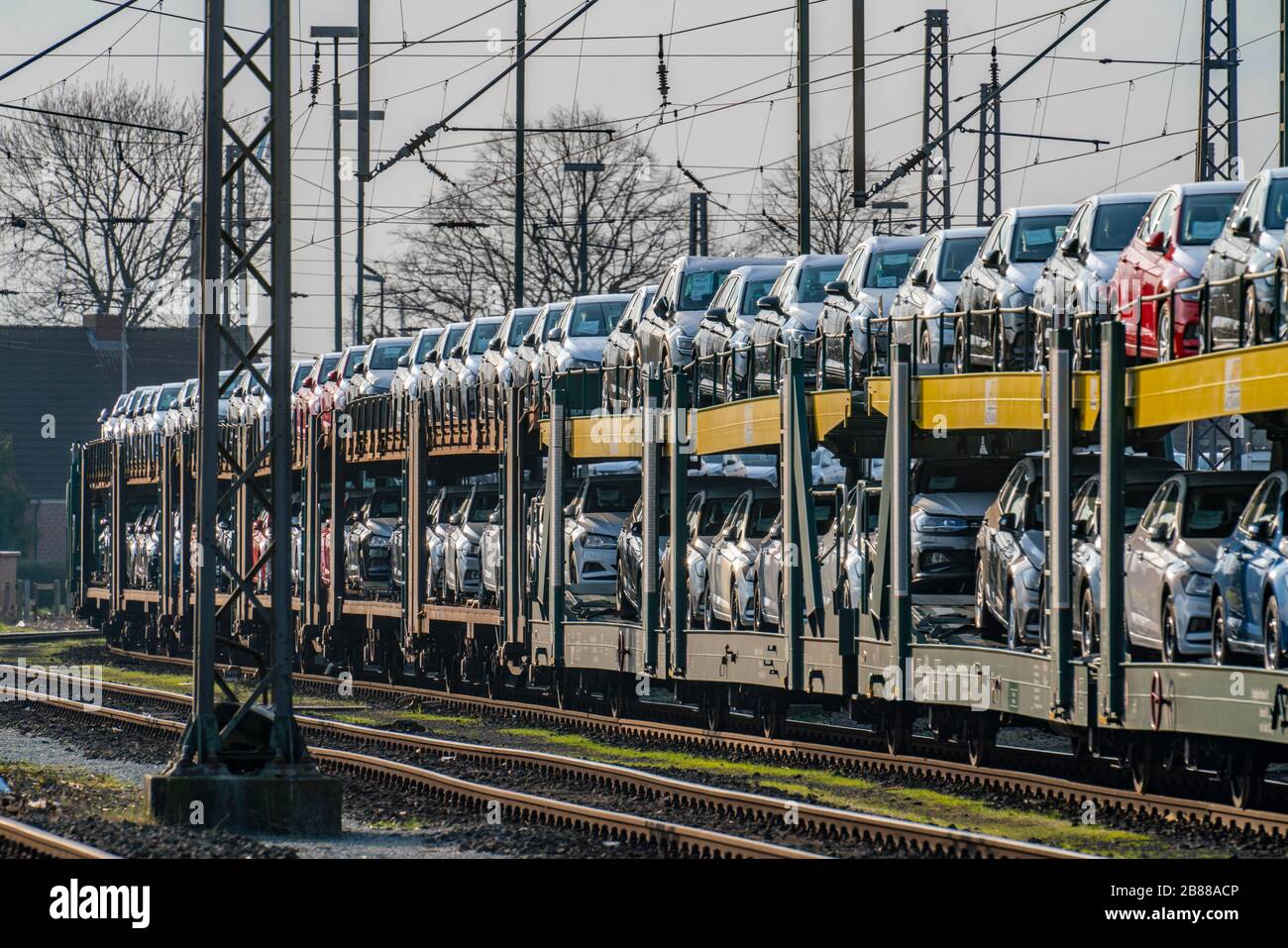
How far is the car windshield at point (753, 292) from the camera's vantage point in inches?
991

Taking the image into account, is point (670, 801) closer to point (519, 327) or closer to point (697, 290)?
point (697, 290)

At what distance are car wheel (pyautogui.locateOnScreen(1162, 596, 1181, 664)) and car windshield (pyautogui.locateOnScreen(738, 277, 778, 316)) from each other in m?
9.82

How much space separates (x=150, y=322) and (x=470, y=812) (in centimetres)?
7495

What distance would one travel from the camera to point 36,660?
4428 cm

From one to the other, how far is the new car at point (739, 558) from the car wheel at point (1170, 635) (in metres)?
7.49

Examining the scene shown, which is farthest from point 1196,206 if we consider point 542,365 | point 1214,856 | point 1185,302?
point 542,365

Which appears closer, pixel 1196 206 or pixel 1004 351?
pixel 1196 206

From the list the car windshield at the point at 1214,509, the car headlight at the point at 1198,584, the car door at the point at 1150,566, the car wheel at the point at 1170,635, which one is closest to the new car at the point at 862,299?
the car door at the point at 1150,566

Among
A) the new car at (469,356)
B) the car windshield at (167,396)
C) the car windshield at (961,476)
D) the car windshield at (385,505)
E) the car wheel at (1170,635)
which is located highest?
→ the car windshield at (167,396)

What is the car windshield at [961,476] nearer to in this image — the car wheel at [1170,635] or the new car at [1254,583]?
the car wheel at [1170,635]

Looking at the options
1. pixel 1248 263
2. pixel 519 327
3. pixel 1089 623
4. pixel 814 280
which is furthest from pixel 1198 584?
pixel 519 327

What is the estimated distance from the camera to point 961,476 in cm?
2108

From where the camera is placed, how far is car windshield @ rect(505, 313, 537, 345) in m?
32.8
